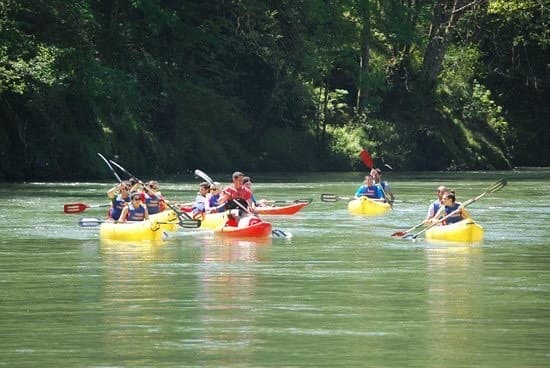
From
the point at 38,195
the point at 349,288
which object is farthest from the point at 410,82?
the point at 349,288

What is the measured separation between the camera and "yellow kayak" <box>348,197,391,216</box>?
36531mm

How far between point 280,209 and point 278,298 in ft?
56.2

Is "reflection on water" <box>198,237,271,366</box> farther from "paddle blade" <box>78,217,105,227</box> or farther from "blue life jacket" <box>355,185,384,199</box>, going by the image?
"blue life jacket" <box>355,185,384,199</box>

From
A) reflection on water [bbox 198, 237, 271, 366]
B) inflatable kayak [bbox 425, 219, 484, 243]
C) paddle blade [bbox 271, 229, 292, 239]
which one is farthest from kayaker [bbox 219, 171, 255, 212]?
inflatable kayak [bbox 425, 219, 484, 243]

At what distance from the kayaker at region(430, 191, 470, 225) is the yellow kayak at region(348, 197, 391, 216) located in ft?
27.0

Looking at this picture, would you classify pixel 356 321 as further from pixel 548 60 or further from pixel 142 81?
pixel 548 60

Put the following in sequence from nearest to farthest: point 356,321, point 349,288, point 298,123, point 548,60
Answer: point 356,321 → point 349,288 → point 298,123 → point 548,60

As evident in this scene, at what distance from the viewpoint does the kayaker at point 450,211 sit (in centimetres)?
2760

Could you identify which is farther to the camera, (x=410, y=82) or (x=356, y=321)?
(x=410, y=82)

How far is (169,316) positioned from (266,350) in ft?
8.32

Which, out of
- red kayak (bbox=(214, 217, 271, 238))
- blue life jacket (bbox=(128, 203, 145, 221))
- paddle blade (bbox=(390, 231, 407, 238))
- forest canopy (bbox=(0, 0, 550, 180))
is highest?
forest canopy (bbox=(0, 0, 550, 180))

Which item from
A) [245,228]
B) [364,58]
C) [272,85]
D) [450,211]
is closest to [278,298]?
[245,228]

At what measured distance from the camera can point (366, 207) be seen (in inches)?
1449

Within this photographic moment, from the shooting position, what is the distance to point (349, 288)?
19.3 m
